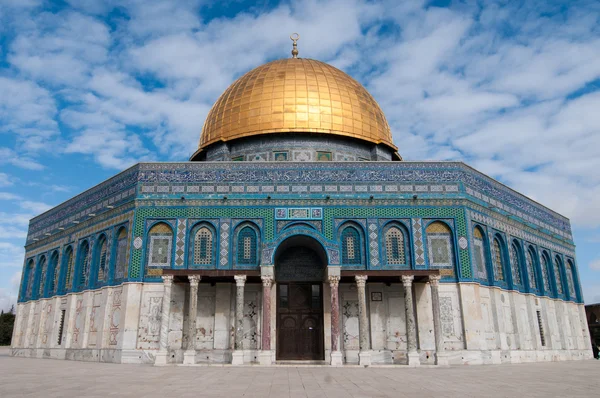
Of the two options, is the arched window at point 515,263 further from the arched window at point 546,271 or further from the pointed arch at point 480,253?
the arched window at point 546,271

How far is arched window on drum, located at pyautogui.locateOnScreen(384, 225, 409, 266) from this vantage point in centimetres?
1802

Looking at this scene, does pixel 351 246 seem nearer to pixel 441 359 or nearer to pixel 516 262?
pixel 441 359

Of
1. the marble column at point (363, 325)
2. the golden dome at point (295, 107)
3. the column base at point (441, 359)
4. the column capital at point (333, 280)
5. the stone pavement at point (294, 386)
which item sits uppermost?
the golden dome at point (295, 107)

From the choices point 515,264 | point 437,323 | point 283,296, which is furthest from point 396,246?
point 515,264

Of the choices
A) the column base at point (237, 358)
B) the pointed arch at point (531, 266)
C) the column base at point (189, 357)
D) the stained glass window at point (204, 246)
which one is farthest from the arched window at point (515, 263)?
the column base at point (189, 357)

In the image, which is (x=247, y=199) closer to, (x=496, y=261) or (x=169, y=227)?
(x=169, y=227)

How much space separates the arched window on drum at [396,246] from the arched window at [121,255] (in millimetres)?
9580

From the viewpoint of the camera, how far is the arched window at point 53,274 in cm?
2308

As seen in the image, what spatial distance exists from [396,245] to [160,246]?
8.61 metres

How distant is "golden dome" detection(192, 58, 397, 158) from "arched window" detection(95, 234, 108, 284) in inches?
255

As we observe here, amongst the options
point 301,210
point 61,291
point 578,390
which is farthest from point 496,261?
point 61,291

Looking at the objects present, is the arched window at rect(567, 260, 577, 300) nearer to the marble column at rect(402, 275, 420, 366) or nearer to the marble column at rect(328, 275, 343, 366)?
the marble column at rect(402, 275, 420, 366)

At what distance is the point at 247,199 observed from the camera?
18484mm

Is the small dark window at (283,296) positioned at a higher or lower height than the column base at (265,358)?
higher
